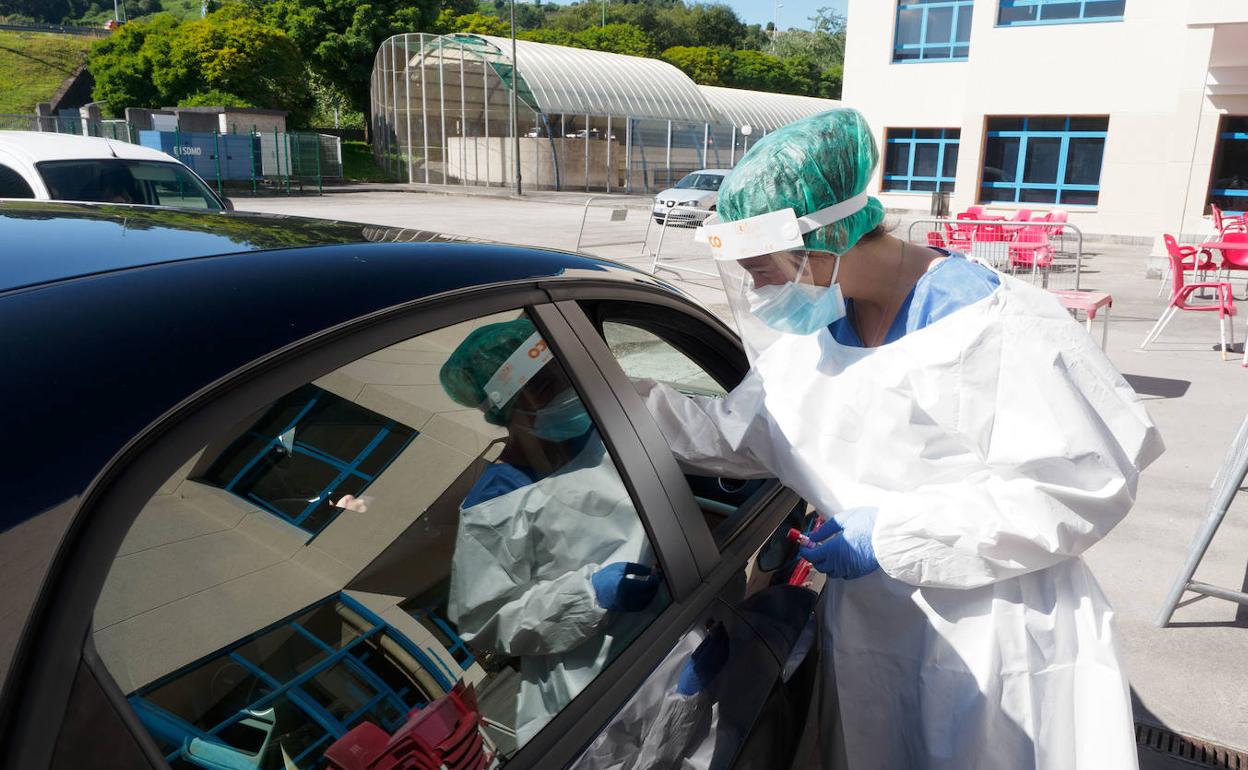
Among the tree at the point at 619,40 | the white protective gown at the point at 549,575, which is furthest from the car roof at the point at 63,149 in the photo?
the tree at the point at 619,40

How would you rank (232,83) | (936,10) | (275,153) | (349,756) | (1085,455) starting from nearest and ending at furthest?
1. (349,756)
2. (1085,455)
3. (936,10)
4. (275,153)
5. (232,83)

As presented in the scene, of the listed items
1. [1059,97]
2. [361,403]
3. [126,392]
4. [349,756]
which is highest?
[1059,97]

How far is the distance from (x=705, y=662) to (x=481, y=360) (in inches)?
27.8

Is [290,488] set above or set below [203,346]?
below

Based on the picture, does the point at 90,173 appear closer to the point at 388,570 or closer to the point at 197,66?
the point at 388,570

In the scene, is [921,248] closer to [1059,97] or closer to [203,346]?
[203,346]

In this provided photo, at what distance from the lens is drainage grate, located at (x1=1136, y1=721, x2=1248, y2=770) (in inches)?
107

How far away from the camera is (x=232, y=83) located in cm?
3850

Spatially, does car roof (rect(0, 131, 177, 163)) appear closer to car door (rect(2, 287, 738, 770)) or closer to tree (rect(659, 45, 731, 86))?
car door (rect(2, 287, 738, 770))

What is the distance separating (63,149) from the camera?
7191 mm

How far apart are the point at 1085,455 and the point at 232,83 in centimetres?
4334

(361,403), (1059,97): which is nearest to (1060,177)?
(1059,97)

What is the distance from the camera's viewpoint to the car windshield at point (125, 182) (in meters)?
6.94

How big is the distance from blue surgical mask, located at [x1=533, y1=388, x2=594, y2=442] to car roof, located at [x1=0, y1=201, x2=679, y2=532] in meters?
0.23
